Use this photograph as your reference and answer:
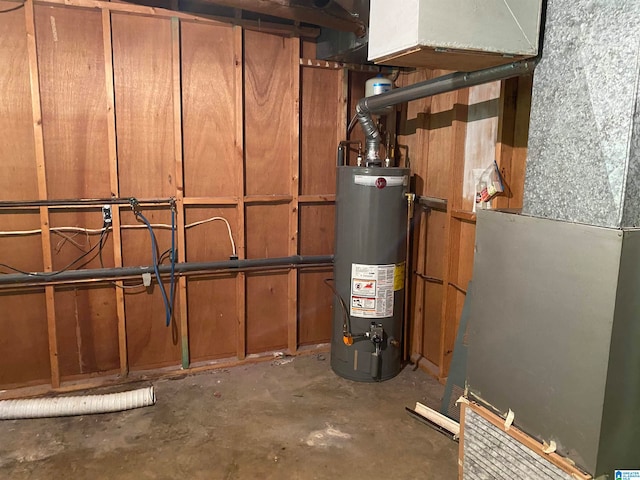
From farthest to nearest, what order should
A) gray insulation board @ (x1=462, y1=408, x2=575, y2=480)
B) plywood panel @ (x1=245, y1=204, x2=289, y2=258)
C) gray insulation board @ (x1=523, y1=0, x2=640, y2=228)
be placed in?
plywood panel @ (x1=245, y1=204, x2=289, y2=258) → gray insulation board @ (x1=462, y1=408, x2=575, y2=480) → gray insulation board @ (x1=523, y1=0, x2=640, y2=228)

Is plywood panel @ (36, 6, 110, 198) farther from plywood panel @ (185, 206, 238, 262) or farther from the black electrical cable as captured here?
plywood panel @ (185, 206, 238, 262)

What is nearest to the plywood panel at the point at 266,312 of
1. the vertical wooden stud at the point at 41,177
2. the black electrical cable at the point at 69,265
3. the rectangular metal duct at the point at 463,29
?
the black electrical cable at the point at 69,265

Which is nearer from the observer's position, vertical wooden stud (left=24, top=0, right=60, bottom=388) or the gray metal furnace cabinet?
the gray metal furnace cabinet

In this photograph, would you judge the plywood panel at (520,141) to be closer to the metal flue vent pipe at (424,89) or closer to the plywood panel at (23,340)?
the metal flue vent pipe at (424,89)

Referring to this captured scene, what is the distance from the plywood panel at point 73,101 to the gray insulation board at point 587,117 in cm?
242

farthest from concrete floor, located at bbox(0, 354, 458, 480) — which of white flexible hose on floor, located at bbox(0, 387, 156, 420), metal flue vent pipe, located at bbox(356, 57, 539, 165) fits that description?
metal flue vent pipe, located at bbox(356, 57, 539, 165)

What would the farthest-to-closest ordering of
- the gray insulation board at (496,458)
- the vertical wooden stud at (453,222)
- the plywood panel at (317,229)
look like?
the plywood panel at (317,229) → the vertical wooden stud at (453,222) → the gray insulation board at (496,458)

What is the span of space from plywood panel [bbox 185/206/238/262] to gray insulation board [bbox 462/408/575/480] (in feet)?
6.67

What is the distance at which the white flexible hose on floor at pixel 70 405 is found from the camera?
2.56 metres

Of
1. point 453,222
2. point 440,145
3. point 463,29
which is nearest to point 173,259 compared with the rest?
point 453,222

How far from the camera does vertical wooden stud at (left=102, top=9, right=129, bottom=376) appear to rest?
2.72 m

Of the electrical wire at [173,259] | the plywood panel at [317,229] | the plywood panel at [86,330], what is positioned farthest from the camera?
the plywood panel at [317,229]

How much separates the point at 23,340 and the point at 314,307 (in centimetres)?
188

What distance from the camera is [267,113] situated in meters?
3.18
